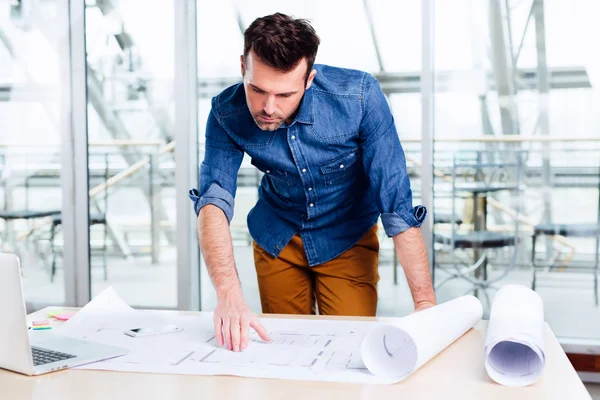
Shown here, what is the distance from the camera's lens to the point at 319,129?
1.86 meters

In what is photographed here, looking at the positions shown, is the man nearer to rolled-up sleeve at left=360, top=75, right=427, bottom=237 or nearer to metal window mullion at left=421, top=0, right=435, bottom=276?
rolled-up sleeve at left=360, top=75, right=427, bottom=237

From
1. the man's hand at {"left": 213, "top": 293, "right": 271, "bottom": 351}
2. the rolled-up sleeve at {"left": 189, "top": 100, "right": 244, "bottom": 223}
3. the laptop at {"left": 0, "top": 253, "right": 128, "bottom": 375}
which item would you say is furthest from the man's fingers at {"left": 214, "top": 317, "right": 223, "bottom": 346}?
→ the rolled-up sleeve at {"left": 189, "top": 100, "right": 244, "bottom": 223}

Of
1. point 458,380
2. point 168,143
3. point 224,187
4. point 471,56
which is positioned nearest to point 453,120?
point 471,56

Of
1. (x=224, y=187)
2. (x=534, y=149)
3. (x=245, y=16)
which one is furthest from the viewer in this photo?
(x=245, y=16)

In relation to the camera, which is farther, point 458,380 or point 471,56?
point 471,56

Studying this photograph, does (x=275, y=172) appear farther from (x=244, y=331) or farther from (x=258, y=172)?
(x=258, y=172)

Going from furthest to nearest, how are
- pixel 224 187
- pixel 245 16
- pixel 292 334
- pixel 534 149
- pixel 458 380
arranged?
pixel 245 16, pixel 534 149, pixel 224 187, pixel 292 334, pixel 458 380

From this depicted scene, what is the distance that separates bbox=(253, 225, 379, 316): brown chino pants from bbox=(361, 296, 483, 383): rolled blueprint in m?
0.66

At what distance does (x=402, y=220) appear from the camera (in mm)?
1733

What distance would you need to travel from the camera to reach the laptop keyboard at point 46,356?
4.19 feet

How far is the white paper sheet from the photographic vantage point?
121cm

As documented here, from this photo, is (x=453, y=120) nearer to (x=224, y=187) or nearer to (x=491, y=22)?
(x=491, y=22)

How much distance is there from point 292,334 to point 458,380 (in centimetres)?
A: 40

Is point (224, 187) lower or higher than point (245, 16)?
lower
